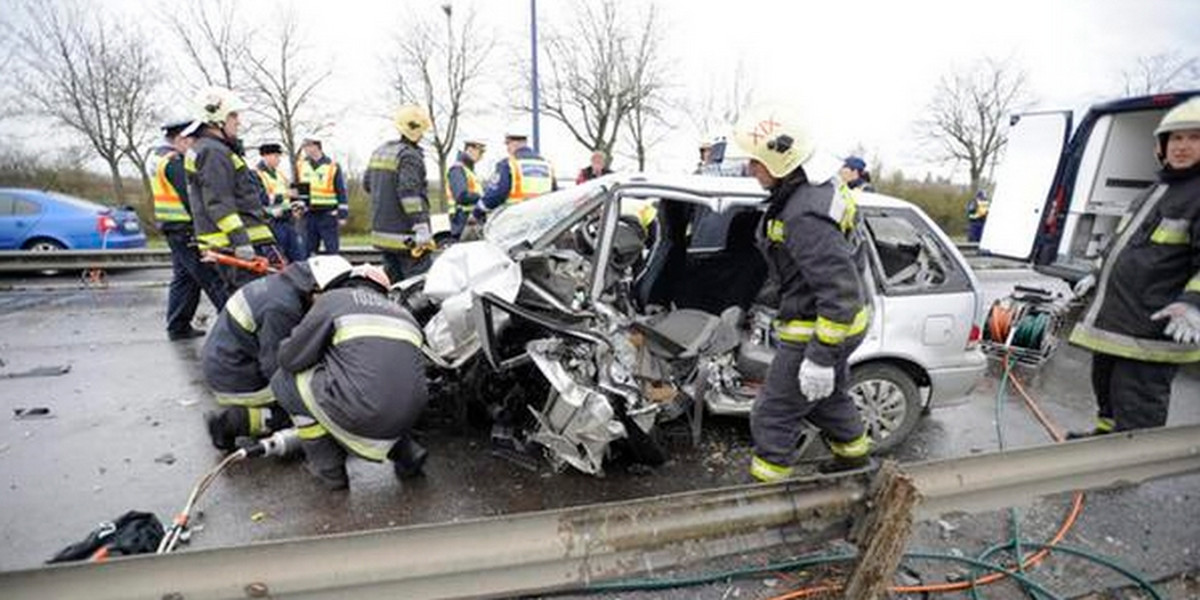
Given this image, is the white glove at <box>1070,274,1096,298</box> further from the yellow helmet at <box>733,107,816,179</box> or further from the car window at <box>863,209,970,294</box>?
the yellow helmet at <box>733,107,816,179</box>

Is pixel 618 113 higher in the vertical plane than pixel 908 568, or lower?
higher

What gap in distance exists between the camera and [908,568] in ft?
8.68

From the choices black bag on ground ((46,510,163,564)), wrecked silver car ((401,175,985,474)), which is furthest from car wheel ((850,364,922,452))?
black bag on ground ((46,510,163,564))

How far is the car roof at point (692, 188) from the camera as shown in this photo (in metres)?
3.21

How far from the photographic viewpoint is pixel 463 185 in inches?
293

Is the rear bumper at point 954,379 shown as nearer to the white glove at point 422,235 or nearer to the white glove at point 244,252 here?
A: the white glove at point 422,235

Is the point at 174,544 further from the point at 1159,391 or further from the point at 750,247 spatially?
the point at 1159,391

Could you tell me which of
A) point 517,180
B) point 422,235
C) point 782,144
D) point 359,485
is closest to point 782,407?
point 782,144

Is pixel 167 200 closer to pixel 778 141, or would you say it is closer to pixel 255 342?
pixel 255 342

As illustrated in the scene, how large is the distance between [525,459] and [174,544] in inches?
60.9

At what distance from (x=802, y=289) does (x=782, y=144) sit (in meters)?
0.58

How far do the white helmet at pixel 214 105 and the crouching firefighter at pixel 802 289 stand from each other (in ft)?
12.3

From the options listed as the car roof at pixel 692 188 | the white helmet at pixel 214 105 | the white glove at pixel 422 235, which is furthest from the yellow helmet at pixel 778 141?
the white helmet at pixel 214 105

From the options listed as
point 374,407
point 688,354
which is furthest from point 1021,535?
point 374,407
